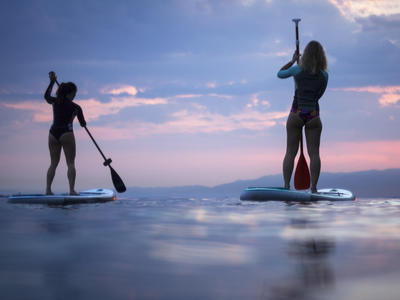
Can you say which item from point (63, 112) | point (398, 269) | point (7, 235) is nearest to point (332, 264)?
point (398, 269)

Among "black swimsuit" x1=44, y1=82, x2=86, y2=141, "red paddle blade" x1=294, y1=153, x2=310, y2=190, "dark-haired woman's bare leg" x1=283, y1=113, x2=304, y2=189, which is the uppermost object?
"black swimsuit" x1=44, y1=82, x2=86, y2=141

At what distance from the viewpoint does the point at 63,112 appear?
8.38 meters

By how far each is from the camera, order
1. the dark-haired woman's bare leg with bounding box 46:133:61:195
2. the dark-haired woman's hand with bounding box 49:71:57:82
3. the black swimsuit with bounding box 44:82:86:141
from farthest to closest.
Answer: the dark-haired woman's hand with bounding box 49:71:57:82 → the black swimsuit with bounding box 44:82:86:141 → the dark-haired woman's bare leg with bounding box 46:133:61:195

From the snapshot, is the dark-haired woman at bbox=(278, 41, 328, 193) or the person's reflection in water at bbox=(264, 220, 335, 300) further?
the dark-haired woman at bbox=(278, 41, 328, 193)

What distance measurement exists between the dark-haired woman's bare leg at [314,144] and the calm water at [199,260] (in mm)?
3799

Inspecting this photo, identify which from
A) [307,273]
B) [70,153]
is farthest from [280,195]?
[307,273]

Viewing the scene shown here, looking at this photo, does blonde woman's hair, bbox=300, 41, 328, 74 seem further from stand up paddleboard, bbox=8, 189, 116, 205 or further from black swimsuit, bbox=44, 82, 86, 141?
stand up paddleboard, bbox=8, 189, 116, 205

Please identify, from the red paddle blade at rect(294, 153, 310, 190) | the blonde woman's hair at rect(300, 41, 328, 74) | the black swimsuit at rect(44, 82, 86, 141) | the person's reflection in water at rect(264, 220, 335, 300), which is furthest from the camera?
the red paddle blade at rect(294, 153, 310, 190)

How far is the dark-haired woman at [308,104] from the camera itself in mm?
7672

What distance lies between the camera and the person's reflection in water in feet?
5.87

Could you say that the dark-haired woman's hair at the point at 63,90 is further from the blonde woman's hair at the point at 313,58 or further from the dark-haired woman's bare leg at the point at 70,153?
the blonde woman's hair at the point at 313,58

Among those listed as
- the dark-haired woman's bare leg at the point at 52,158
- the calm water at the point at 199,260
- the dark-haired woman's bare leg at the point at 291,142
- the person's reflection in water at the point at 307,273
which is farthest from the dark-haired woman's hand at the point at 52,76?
the person's reflection in water at the point at 307,273

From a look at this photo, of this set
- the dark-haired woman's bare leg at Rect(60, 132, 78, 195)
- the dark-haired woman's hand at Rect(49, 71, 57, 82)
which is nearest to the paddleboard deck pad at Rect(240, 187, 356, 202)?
the dark-haired woman's bare leg at Rect(60, 132, 78, 195)

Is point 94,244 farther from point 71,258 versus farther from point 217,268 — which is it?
point 217,268
